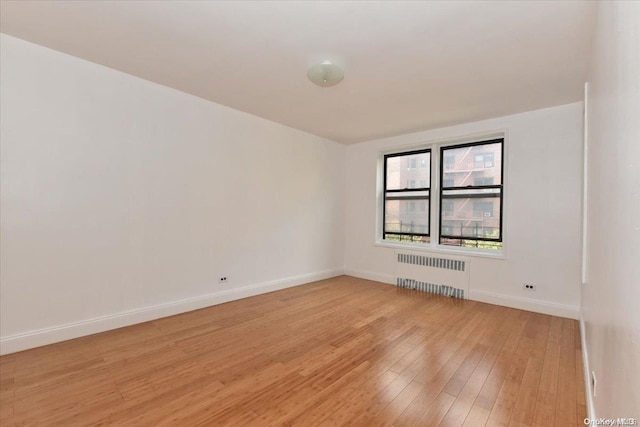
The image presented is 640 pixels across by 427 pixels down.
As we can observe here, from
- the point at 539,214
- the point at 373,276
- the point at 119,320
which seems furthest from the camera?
the point at 373,276

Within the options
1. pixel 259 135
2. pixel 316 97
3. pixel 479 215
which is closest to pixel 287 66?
pixel 316 97

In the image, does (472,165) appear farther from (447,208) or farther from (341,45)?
(341,45)

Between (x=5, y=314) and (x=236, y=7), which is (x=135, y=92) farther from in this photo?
(x=5, y=314)

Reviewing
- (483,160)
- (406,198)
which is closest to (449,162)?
(483,160)

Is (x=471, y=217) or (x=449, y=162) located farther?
(x=449, y=162)

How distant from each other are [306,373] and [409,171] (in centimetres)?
410

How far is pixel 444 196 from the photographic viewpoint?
4.78 m

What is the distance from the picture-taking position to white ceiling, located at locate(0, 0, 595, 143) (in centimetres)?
204

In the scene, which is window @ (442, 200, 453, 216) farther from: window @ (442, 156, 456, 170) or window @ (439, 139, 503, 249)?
window @ (442, 156, 456, 170)

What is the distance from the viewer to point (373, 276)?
5.41m

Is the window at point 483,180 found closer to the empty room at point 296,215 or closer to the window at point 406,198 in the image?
the empty room at point 296,215

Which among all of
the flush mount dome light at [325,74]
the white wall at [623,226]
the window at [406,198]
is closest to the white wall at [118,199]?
the flush mount dome light at [325,74]

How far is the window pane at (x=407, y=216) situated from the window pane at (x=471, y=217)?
1.13ft

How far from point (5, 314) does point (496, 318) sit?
507 centimetres
